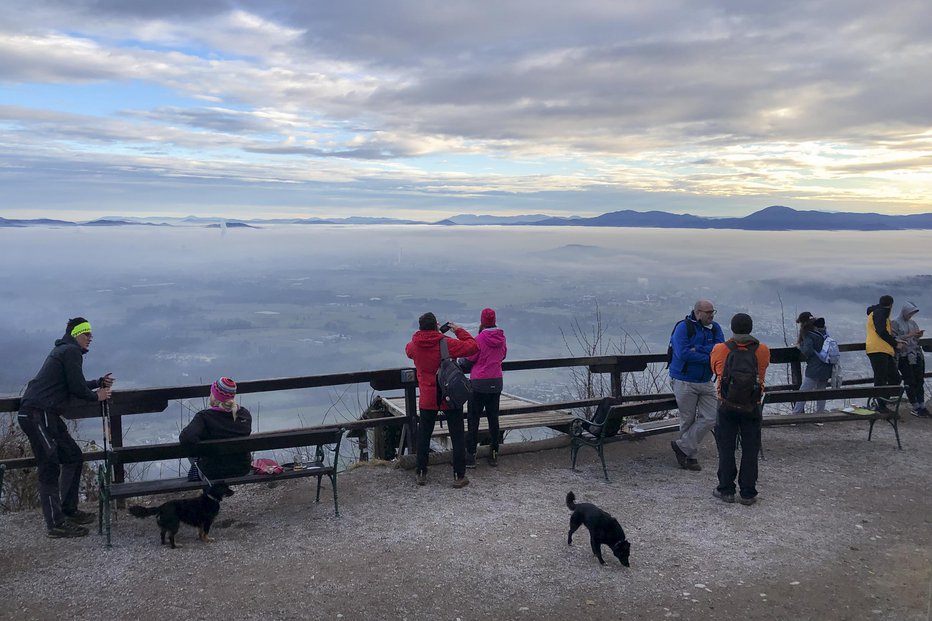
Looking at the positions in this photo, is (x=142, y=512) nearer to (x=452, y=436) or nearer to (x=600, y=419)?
(x=452, y=436)

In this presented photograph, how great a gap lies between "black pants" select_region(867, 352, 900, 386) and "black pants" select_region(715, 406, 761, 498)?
4434mm

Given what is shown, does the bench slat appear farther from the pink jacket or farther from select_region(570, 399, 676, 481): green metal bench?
select_region(570, 399, 676, 481): green metal bench

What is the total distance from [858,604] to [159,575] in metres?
4.70

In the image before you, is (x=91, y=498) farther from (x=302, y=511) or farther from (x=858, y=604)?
(x=858, y=604)

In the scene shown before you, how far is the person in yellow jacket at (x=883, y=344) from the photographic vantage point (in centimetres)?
959

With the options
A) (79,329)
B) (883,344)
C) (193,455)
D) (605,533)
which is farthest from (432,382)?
(883,344)

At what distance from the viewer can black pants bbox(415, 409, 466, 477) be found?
22.2 ft

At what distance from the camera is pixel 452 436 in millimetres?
6809

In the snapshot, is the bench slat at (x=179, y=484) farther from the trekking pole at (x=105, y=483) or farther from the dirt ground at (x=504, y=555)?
the dirt ground at (x=504, y=555)

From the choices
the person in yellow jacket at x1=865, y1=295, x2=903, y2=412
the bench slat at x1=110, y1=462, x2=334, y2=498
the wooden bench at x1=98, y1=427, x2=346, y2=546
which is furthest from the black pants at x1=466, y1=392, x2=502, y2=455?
the person in yellow jacket at x1=865, y1=295, x2=903, y2=412

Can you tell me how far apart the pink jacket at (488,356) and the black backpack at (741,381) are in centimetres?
213

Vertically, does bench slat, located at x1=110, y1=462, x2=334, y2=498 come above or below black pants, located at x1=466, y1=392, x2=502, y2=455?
below

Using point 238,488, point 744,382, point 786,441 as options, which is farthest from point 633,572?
point 786,441

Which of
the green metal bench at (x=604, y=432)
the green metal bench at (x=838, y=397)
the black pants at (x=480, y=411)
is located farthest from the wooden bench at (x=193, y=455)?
the green metal bench at (x=838, y=397)
